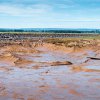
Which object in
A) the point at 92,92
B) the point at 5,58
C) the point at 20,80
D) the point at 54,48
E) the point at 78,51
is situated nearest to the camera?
the point at 92,92

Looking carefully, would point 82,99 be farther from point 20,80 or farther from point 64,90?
point 20,80

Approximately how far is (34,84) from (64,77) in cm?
369

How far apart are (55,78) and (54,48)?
36.5 metres

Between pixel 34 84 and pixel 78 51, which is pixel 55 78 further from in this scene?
pixel 78 51

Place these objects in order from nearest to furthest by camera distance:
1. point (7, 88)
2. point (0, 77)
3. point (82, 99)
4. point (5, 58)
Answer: point (82, 99) < point (7, 88) < point (0, 77) < point (5, 58)

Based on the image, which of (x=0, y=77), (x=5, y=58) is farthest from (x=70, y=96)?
(x=5, y=58)

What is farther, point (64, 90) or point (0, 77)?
point (0, 77)

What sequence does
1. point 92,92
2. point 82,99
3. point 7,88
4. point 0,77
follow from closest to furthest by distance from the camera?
1. point 82,99
2. point 92,92
3. point 7,88
4. point 0,77

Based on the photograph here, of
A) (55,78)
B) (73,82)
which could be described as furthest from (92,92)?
(55,78)

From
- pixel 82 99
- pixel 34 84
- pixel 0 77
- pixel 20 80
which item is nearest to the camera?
pixel 82 99

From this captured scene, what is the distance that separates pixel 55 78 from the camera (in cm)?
2061

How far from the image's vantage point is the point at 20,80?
19406 mm

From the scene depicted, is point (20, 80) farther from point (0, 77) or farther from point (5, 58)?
→ point (5, 58)

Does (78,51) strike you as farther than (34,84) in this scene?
Yes
